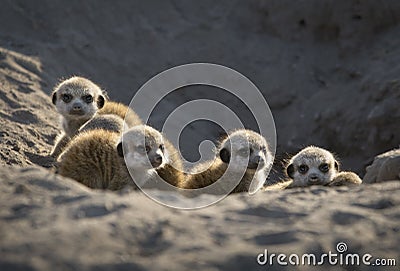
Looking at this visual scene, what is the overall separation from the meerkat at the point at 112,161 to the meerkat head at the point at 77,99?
5.98 ft

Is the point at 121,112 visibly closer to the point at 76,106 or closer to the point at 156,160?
the point at 76,106

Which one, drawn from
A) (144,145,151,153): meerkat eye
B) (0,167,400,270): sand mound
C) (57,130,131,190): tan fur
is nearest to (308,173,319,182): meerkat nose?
(144,145,151,153): meerkat eye

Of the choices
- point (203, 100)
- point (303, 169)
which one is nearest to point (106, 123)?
point (303, 169)

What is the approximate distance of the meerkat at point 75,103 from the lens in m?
6.56

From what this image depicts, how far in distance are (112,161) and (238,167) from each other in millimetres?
1005

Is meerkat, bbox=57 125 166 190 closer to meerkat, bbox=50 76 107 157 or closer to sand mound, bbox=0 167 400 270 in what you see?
sand mound, bbox=0 167 400 270

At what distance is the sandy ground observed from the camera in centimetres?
303

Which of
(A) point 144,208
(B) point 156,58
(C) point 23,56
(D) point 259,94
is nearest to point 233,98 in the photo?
(D) point 259,94

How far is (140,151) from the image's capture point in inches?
186

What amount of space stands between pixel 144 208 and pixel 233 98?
19.9ft

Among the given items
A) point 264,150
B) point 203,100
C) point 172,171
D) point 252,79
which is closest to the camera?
point 172,171

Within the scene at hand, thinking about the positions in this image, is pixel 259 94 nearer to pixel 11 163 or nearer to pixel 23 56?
pixel 23 56

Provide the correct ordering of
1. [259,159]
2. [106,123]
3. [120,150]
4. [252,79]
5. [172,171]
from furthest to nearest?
[252,79] < [106,123] < [259,159] < [172,171] < [120,150]
